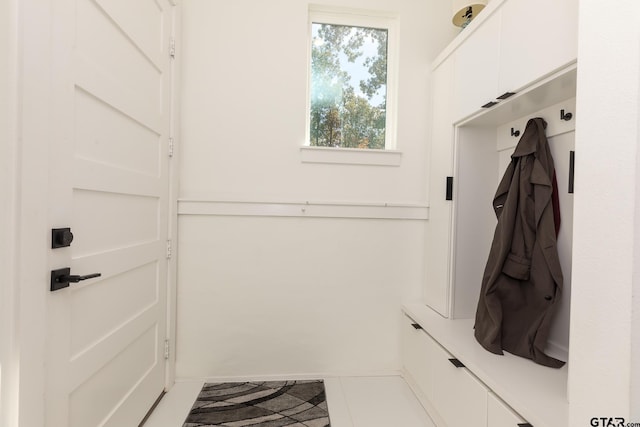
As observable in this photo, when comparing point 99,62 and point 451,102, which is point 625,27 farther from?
point 99,62

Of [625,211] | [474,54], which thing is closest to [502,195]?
[474,54]

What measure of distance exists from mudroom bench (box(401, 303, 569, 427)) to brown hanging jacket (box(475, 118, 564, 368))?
0.10 meters

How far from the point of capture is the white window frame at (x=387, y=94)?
6.83ft

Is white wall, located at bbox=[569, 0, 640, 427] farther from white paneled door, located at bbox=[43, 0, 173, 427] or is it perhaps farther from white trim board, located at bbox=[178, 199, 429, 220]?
white paneled door, located at bbox=[43, 0, 173, 427]

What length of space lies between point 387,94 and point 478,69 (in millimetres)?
732

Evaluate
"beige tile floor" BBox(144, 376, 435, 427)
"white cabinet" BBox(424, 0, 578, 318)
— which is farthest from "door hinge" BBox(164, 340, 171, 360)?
"white cabinet" BBox(424, 0, 578, 318)

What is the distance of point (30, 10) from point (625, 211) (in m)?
1.63

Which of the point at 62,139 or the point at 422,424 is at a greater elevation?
the point at 62,139

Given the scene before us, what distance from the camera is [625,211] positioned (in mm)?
644

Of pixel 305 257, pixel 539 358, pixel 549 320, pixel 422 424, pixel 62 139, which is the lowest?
pixel 422 424

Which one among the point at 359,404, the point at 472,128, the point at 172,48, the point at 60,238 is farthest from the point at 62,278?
the point at 472,128

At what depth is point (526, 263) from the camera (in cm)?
145

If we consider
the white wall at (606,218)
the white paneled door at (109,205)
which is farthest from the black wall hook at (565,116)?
the white paneled door at (109,205)

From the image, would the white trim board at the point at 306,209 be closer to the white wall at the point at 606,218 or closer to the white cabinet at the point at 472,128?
the white cabinet at the point at 472,128
